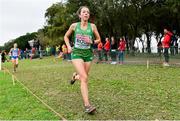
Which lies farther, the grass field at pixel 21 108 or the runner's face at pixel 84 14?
the grass field at pixel 21 108

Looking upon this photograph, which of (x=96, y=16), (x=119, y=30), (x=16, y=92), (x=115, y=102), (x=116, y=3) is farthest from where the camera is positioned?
(x=119, y=30)

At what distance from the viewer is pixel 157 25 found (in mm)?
65812

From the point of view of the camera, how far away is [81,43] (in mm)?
9562

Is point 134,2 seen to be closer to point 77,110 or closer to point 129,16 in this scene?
point 129,16

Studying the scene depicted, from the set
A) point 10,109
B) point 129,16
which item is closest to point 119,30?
point 129,16

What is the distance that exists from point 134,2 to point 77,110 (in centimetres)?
4585

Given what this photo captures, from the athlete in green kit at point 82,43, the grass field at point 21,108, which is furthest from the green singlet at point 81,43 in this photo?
the grass field at point 21,108

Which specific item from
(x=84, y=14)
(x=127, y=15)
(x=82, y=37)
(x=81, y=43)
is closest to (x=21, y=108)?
(x=81, y=43)

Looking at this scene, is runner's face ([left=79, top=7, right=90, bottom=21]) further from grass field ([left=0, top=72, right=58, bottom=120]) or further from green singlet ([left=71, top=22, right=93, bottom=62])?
grass field ([left=0, top=72, right=58, bottom=120])

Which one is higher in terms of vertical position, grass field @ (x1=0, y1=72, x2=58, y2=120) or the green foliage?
the green foliage

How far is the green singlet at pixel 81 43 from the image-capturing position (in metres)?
9.55

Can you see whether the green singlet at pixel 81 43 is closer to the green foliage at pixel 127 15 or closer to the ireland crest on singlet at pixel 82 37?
the ireland crest on singlet at pixel 82 37

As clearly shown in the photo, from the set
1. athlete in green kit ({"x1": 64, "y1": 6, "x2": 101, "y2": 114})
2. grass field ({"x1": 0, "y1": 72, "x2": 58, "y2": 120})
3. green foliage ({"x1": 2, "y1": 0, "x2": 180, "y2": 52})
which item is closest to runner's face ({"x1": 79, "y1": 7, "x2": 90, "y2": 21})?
athlete in green kit ({"x1": 64, "y1": 6, "x2": 101, "y2": 114})

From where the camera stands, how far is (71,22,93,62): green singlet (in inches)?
376
